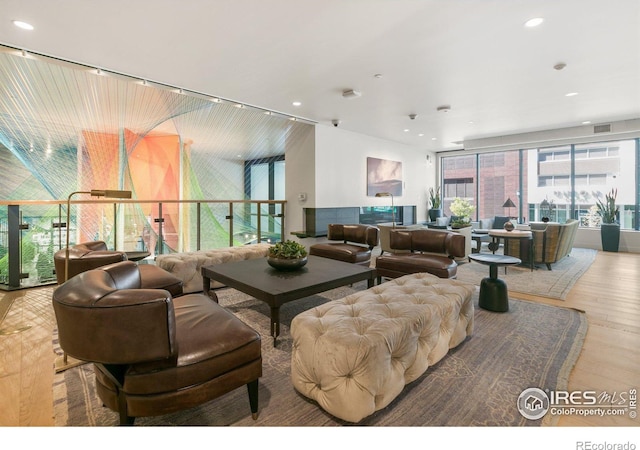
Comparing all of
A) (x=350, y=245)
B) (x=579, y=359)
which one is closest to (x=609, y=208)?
(x=350, y=245)

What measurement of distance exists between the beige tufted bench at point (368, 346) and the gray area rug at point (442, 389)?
0.09 metres

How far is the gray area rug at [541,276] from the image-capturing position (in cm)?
393

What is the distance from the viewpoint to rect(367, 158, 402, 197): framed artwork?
7288mm

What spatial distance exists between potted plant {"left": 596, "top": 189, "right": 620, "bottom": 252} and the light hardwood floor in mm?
3559

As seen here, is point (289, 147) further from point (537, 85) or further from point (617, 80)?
point (617, 80)

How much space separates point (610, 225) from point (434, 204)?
3910mm

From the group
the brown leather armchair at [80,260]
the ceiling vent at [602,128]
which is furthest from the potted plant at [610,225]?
the brown leather armchair at [80,260]

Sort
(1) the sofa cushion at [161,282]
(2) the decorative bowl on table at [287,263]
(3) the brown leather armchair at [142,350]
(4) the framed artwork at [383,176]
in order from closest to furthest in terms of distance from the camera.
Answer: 1. (3) the brown leather armchair at [142,350]
2. (1) the sofa cushion at [161,282]
3. (2) the decorative bowl on table at [287,263]
4. (4) the framed artwork at [383,176]

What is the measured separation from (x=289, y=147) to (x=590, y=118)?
19.4 ft

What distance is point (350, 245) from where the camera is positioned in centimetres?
469

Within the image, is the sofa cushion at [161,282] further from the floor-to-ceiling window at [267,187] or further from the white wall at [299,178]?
the white wall at [299,178]

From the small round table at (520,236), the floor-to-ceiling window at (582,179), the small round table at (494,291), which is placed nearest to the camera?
the small round table at (494,291)

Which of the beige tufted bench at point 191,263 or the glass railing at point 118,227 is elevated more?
the glass railing at point 118,227

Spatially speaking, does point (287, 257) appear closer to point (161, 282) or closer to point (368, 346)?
point (161, 282)
